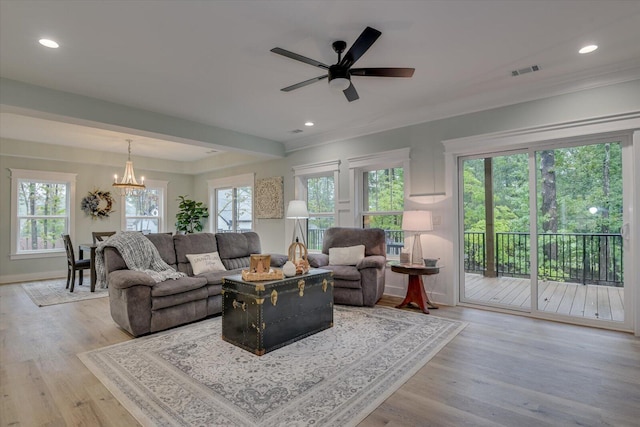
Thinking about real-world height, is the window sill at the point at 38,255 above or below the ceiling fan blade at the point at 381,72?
below

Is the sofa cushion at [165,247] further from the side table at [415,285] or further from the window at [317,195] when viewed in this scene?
the side table at [415,285]

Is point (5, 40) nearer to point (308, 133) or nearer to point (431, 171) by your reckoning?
point (308, 133)

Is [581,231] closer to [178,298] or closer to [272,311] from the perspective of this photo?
[272,311]

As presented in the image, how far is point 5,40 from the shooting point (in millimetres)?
2729

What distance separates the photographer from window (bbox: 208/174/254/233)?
745 centimetres

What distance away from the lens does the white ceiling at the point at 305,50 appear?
2.38 meters

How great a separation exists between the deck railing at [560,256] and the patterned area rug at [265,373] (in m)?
1.36

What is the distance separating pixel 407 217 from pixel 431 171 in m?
0.80

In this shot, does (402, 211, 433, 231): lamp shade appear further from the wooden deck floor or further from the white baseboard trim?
the white baseboard trim

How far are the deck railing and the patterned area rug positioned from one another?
1.36 meters

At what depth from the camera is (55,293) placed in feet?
17.2

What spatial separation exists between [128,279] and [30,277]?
497 cm

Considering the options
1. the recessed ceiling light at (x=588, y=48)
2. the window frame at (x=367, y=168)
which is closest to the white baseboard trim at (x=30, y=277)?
the window frame at (x=367, y=168)

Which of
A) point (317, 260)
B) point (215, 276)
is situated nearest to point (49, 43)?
point (215, 276)
